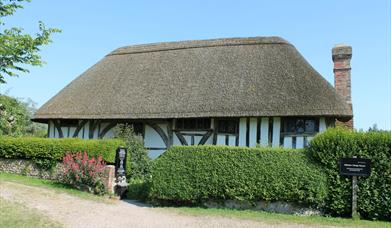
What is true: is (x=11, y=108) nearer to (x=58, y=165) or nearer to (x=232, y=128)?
(x=58, y=165)

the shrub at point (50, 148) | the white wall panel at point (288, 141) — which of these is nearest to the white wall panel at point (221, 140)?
the white wall panel at point (288, 141)

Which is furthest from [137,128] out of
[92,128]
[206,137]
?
[206,137]

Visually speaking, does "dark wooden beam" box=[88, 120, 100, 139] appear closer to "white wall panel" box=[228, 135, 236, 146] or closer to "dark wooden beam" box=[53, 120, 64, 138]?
"dark wooden beam" box=[53, 120, 64, 138]

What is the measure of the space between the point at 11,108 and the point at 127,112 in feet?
21.1

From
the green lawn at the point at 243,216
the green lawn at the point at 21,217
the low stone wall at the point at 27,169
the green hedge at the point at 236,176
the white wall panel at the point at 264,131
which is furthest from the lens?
the low stone wall at the point at 27,169

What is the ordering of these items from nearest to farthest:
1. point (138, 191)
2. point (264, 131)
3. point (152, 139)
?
point (138, 191)
point (264, 131)
point (152, 139)

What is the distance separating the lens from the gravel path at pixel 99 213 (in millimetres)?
9219

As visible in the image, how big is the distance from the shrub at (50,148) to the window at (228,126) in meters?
3.95

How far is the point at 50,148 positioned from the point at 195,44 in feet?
28.7

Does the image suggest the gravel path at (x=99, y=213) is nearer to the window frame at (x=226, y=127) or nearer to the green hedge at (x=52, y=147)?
the green hedge at (x=52, y=147)

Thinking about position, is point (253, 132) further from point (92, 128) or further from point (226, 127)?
point (92, 128)

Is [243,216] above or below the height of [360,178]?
below

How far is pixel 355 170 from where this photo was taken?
1047 cm

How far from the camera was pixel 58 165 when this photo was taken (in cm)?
1512
